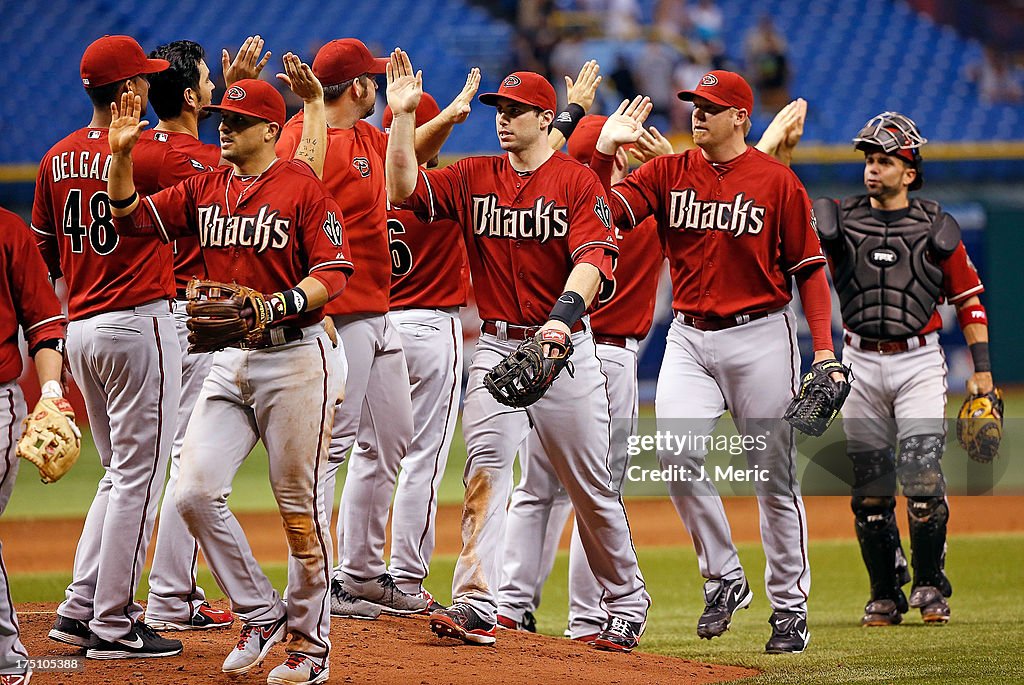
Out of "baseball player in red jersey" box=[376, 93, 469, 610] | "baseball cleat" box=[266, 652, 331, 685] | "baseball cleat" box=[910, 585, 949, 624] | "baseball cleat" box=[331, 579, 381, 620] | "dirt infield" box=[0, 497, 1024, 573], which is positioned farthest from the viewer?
"dirt infield" box=[0, 497, 1024, 573]

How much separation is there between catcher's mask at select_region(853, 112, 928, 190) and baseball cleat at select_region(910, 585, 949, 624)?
6.32ft

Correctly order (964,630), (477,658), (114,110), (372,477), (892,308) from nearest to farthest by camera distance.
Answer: (114,110)
(477,658)
(372,477)
(964,630)
(892,308)

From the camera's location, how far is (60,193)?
16.1 ft

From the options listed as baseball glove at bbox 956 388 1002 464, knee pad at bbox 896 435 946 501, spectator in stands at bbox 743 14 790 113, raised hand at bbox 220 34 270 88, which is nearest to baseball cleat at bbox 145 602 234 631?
raised hand at bbox 220 34 270 88

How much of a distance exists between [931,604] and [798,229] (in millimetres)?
1953

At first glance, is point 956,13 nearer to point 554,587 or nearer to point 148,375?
point 554,587

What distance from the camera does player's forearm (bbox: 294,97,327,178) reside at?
4.73 metres

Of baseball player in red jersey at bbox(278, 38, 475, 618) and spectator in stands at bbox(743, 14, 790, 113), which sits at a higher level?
spectator in stands at bbox(743, 14, 790, 113)

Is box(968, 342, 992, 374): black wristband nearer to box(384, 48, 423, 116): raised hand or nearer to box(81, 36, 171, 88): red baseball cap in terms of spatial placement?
box(384, 48, 423, 116): raised hand

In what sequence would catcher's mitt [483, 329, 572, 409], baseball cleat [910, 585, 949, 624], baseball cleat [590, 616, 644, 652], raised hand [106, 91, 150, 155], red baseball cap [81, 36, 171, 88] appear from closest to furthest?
1. raised hand [106, 91, 150, 155]
2. catcher's mitt [483, 329, 572, 409]
3. red baseball cap [81, 36, 171, 88]
4. baseball cleat [590, 616, 644, 652]
5. baseball cleat [910, 585, 949, 624]

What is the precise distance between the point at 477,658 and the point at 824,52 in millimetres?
15844

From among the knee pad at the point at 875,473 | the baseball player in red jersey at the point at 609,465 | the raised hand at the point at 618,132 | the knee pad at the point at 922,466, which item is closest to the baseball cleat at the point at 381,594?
the baseball player in red jersey at the point at 609,465

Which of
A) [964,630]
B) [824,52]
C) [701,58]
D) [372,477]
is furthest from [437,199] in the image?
[824,52]

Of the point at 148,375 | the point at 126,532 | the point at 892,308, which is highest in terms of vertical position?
the point at 892,308
